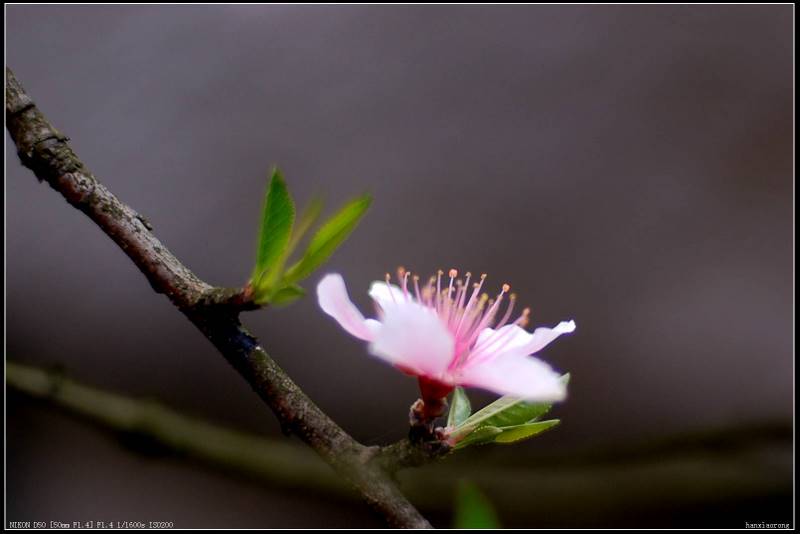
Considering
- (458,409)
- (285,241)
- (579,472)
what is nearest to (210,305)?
(285,241)

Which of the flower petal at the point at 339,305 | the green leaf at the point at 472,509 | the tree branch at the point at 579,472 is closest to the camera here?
the green leaf at the point at 472,509

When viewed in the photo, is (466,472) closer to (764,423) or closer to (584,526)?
(584,526)

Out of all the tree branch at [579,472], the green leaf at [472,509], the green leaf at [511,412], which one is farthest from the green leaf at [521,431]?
the tree branch at [579,472]

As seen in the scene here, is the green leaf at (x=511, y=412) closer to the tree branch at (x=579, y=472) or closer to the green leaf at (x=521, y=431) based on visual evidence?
the green leaf at (x=521, y=431)

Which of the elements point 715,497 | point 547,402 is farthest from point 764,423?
point 547,402

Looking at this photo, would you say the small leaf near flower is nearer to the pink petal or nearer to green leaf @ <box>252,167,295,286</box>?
green leaf @ <box>252,167,295,286</box>

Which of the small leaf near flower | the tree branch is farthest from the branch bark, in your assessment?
the tree branch

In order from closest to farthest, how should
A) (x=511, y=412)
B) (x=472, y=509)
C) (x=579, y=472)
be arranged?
(x=472, y=509) < (x=511, y=412) < (x=579, y=472)

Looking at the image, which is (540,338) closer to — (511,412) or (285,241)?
(511,412)
